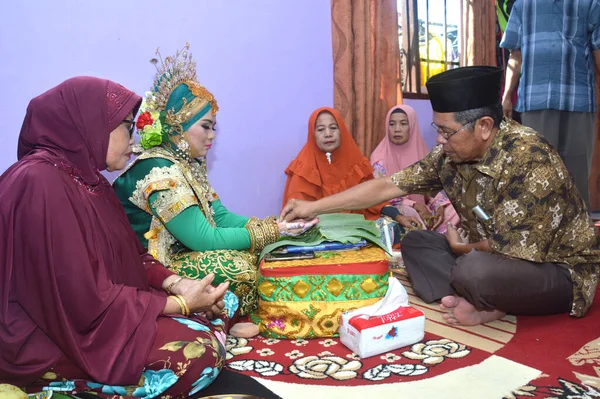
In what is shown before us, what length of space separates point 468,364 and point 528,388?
24 centimetres

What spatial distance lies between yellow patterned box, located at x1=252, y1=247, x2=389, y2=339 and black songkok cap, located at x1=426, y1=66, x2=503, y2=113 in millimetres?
771

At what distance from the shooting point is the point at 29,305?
139 centimetres

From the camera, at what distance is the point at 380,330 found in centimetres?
196

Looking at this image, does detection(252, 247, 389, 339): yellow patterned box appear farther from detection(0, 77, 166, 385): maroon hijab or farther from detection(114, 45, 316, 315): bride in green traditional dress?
detection(0, 77, 166, 385): maroon hijab

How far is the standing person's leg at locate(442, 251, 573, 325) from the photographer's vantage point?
2.16m

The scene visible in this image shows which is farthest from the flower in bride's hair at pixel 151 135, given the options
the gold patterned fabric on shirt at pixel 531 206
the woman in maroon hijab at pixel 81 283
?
the gold patterned fabric on shirt at pixel 531 206

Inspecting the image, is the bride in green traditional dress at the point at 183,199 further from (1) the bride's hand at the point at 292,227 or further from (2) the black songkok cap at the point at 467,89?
(2) the black songkok cap at the point at 467,89

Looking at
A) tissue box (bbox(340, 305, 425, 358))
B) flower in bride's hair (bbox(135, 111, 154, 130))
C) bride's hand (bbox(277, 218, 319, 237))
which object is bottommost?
tissue box (bbox(340, 305, 425, 358))

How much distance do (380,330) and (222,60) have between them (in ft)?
7.55

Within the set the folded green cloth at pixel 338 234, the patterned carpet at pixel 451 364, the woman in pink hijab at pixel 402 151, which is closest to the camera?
the patterned carpet at pixel 451 364

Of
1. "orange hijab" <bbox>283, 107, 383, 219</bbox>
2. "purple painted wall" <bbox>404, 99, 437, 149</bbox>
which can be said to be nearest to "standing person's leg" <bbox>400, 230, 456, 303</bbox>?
"orange hijab" <bbox>283, 107, 383, 219</bbox>

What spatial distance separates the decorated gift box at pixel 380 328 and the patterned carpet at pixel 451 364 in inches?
1.4

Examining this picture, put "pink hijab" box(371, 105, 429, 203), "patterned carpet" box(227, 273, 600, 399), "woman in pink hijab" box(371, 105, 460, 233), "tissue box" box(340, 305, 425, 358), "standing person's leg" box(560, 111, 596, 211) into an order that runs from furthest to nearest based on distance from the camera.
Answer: "pink hijab" box(371, 105, 429, 203) < "woman in pink hijab" box(371, 105, 460, 233) < "standing person's leg" box(560, 111, 596, 211) < "tissue box" box(340, 305, 425, 358) < "patterned carpet" box(227, 273, 600, 399)

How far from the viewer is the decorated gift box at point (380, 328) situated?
1938mm
